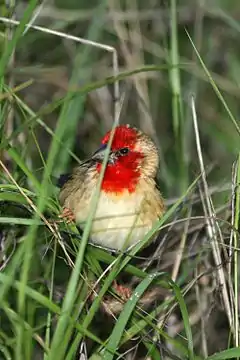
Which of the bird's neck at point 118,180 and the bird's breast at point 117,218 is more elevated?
the bird's neck at point 118,180

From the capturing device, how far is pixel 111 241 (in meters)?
2.92

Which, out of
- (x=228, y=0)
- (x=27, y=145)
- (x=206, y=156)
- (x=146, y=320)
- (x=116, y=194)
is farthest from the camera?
(x=228, y=0)

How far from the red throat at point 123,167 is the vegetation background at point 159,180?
5.9 inches

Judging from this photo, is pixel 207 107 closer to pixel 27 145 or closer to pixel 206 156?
pixel 206 156

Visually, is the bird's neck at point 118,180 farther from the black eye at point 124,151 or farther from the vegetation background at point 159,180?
the vegetation background at point 159,180

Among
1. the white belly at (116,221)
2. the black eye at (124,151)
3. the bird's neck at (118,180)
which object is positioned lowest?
the white belly at (116,221)

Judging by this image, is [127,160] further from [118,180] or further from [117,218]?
[117,218]

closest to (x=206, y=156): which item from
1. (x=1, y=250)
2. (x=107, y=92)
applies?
(x=107, y=92)

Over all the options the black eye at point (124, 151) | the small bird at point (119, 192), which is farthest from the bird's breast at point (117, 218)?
the black eye at point (124, 151)

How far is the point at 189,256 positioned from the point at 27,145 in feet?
2.29

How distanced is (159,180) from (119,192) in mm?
913

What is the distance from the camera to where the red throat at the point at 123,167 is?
115 inches

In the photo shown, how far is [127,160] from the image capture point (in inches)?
118

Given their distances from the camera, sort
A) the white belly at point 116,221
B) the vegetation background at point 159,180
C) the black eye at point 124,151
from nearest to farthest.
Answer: the vegetation background at point 159,180 → the white belly at point 116,221 → the black eye at point 124,151
